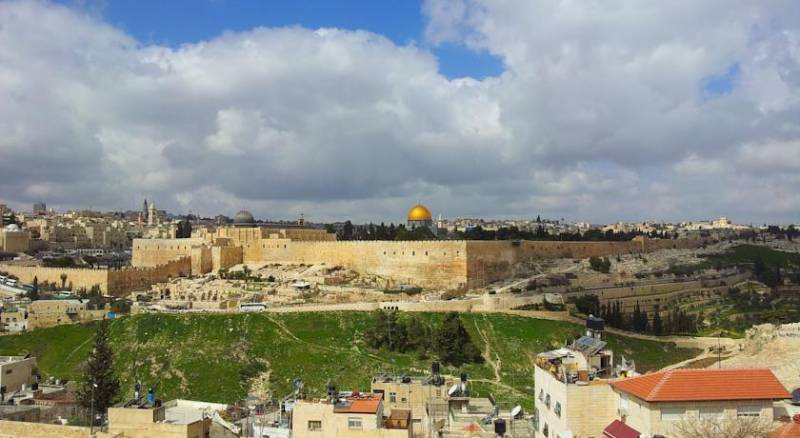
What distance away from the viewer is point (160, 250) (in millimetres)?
59250

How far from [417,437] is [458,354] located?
19.3m

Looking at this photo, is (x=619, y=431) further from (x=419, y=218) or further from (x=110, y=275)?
(x=419, y=218)

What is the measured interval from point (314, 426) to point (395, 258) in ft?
127

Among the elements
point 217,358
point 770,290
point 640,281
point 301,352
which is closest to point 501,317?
point 301,352

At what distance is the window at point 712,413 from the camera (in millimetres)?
11781

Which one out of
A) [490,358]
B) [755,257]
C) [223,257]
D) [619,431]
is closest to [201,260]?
[223,257]

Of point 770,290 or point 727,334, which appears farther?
point 770,290

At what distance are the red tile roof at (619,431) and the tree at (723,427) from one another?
24.7 inches

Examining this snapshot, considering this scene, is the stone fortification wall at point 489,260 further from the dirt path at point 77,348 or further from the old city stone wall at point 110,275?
the dirt path at point 77,348

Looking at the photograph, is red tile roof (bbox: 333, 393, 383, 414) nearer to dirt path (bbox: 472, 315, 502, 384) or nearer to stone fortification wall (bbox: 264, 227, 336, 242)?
dirt path (bbox: 472, 315, 502, 384)

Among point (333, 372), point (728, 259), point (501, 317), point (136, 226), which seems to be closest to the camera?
point (333, 372)

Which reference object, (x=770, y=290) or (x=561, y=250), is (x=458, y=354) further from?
(x=770, y=290)

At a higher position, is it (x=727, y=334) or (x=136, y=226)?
(x=136, y=226)

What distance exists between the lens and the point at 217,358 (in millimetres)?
35062
